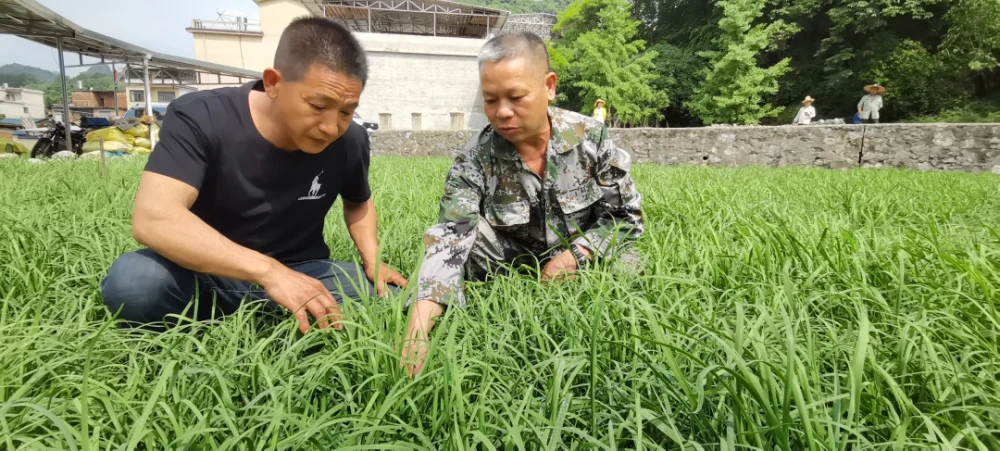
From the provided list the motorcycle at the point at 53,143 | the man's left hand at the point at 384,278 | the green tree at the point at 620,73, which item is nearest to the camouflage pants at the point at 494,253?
the man's left hand at the point at 384,278

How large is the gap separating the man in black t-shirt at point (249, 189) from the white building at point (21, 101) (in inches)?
2075

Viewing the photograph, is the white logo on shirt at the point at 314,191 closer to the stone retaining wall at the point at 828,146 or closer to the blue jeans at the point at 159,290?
the blue jeans at the point at 159,290

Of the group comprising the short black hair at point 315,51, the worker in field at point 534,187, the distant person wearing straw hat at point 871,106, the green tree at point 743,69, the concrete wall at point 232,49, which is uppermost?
the concrete wall at point 232,49

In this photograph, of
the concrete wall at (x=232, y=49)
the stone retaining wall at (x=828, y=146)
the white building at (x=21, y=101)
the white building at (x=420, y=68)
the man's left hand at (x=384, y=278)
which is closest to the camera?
the man's left hand at (x=384, y=278)

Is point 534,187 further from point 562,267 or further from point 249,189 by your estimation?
point 249,189

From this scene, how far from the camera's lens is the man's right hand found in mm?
1452

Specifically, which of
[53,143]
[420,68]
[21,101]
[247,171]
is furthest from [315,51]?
[21,101]

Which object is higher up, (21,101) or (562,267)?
(21,101)

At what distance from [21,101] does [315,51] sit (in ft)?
208

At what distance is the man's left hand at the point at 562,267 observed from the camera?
78.4 inches

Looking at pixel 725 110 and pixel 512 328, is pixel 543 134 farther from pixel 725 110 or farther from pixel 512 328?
pixel 725 110

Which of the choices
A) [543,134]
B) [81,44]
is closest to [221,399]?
[543,134]

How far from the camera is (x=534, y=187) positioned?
2273mm

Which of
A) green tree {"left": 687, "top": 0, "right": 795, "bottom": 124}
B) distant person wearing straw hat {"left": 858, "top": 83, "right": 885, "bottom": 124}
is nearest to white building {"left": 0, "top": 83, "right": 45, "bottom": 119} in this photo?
green tree {"left": 687, "top": 0, "right": 795, "bottom": 124}
